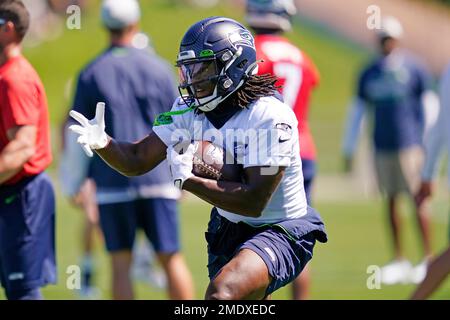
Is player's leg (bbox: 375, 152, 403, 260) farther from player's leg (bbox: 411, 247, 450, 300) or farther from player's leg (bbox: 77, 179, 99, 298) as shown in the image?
player's leg (bbox: 411, 247, 450, 300)

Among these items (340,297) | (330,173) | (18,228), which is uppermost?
(18,228)

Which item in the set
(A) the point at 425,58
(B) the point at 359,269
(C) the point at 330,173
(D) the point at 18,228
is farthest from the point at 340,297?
(A) the point at 425,58

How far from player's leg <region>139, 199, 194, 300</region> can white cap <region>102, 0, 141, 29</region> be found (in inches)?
50.9

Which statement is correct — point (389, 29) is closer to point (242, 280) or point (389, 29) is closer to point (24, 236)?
point (24, 236)

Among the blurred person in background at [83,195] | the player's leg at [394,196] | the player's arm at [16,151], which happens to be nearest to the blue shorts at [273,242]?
the player's arm at [16,151]

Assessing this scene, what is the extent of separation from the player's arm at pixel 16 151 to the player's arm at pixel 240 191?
1.38 m

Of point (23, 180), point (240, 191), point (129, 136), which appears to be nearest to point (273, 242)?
point (240, 191)

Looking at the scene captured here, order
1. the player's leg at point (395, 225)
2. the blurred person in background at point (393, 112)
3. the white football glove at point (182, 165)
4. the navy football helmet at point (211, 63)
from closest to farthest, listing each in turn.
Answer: the white football glove at point (182, 165) < the navy football helmet at point (211, 63) < the player's leg at point (395, 225) < the blurred person in background at point (393, 112)

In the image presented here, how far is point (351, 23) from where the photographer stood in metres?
30.8

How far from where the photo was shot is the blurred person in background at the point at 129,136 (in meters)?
6.99

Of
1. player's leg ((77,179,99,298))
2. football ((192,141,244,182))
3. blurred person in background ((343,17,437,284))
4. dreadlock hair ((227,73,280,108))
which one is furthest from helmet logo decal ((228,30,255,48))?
blurred person in background ((343,17,437,284))

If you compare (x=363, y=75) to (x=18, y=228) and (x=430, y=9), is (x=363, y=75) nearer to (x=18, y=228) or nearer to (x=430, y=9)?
(x=18, y=228)

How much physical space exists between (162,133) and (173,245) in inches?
82.6

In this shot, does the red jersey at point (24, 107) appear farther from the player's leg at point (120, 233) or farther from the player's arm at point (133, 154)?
the player's leg at point (120, 233)
